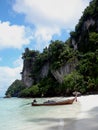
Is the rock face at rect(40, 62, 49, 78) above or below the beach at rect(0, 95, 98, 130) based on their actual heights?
above

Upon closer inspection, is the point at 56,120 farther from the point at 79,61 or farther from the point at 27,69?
the point at 27,69

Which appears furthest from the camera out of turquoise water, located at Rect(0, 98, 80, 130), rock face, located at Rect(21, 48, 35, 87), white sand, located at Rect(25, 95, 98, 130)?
rock face, located at Rect(21, 48, 35, 87)

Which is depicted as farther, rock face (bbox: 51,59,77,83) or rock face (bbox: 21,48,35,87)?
rock face (bbox: 21,48,35,87)

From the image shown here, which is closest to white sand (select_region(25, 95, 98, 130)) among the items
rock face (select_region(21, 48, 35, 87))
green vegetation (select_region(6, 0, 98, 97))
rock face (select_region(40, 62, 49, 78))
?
green vegetation (select_region(6, 0, 98, 97))

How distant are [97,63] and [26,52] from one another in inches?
1537

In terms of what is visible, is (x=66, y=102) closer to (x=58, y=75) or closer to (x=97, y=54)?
(x=97, y=54)

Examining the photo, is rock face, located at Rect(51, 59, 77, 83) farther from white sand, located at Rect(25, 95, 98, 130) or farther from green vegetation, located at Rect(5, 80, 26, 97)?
green vegetation, located at Rect(5, 80, 26, 97)

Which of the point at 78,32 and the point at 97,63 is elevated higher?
the point at 78,32

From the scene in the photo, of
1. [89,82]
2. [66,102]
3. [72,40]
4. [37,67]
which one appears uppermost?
[72,40]

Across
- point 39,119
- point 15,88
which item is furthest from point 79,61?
point 15,88

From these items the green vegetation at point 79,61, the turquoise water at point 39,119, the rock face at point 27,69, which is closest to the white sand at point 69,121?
the turquoise water at point 39,119

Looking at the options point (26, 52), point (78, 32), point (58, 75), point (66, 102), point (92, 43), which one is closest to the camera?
point (66, 102)

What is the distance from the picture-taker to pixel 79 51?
212 ft

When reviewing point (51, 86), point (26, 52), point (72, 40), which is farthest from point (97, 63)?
point (26, 52)
